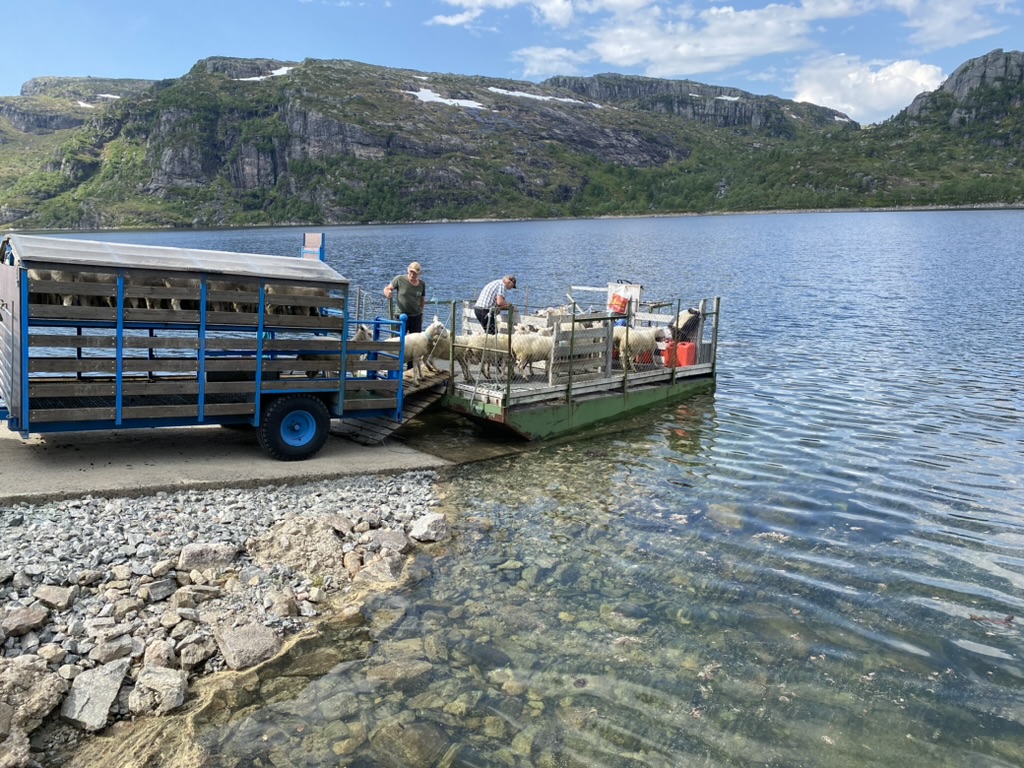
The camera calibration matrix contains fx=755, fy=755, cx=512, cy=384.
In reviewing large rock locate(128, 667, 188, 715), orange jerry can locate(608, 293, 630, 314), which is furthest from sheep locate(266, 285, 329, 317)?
orange jerry can locate(608, 293, 630, 314)

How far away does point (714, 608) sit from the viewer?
28.7 feet

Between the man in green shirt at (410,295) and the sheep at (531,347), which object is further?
the man in green shirt at (410,295)

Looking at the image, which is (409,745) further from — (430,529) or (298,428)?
(298,428)

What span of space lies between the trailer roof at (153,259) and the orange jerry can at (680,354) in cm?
973

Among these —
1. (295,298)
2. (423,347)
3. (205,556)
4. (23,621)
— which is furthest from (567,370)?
(23,621)

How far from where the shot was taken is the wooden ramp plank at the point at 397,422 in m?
14.1

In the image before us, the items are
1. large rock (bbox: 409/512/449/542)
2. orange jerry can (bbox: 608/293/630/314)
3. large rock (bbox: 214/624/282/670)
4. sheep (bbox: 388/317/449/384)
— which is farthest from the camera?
orange jerry can (bbox: 608/293/630/314)

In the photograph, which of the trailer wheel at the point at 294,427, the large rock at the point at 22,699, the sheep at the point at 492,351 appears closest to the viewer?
the large rock at the point at 22,699

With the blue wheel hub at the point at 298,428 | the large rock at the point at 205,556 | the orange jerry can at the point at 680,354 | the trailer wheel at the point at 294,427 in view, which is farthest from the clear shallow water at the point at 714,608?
the blue wheel hub at the point at 298,428

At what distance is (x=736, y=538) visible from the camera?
10.8 metres

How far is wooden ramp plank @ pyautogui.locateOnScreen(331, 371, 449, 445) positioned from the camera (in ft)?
46.3

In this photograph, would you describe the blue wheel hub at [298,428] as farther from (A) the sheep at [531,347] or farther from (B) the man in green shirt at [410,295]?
(A) the sheep at [531,347]

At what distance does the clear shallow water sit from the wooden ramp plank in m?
1.20

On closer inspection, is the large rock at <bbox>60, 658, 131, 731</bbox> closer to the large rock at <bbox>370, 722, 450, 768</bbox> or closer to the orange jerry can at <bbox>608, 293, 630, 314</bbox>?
the large rock at <bbox>370, 722, 450, 768</bbox>
